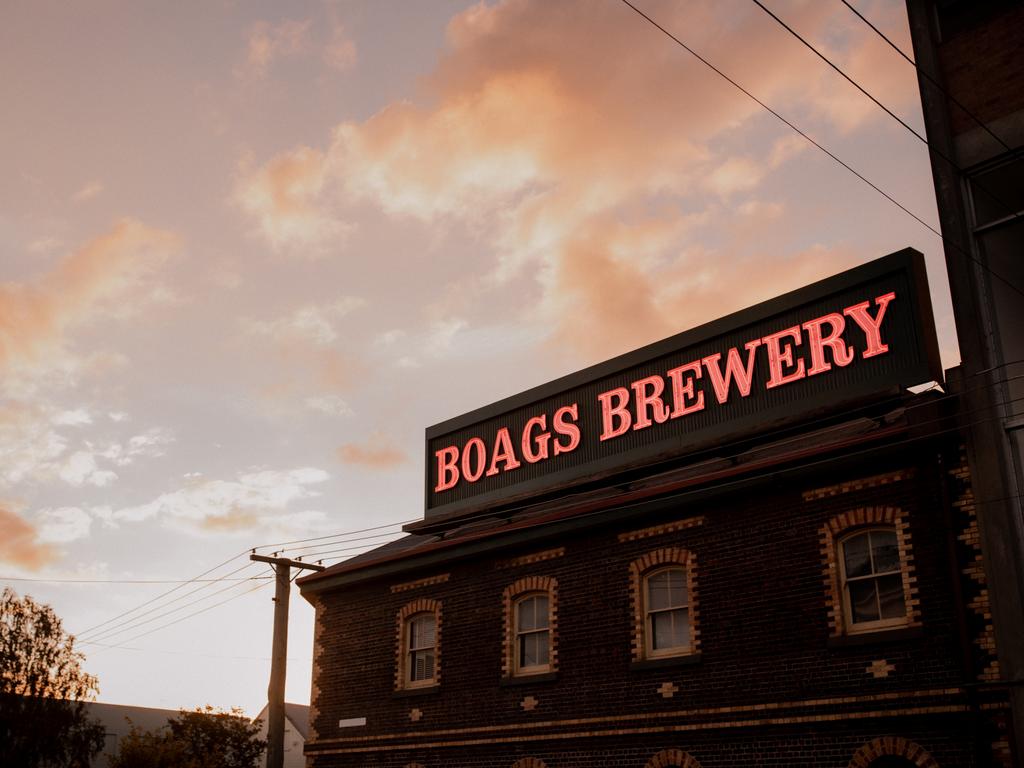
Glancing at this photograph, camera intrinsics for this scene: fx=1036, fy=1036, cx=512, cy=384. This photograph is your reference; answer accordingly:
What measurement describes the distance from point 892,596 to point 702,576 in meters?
3.69

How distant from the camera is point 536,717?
70.6 ft

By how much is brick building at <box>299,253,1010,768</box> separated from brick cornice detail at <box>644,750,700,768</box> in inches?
3.4

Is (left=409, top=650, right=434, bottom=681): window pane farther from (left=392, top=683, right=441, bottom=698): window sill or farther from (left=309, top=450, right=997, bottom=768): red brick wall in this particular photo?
(left=309, top=450, right=997, bottom=768): red brick wall

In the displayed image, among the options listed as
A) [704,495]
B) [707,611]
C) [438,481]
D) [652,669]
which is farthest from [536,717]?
[438,481]

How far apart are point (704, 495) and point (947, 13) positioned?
9.86 metres

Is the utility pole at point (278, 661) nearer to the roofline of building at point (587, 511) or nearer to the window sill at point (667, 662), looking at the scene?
the roofline of building at point (587, 511)

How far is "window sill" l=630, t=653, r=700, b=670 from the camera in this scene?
1912 cm

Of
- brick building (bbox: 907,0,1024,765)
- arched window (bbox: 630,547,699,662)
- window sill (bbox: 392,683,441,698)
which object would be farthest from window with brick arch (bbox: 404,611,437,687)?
brick building (bbox: 907,0,1024,765)

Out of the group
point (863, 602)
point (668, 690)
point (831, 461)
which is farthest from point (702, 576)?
point (831, 461)

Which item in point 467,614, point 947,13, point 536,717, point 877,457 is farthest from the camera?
point 467,614

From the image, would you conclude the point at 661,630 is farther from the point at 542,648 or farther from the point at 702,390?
the point at 702,390

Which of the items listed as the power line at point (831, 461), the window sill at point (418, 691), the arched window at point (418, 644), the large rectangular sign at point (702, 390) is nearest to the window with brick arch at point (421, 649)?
the arched window at point (418, 644)

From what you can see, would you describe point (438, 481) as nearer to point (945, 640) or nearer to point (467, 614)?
point (467, 614)

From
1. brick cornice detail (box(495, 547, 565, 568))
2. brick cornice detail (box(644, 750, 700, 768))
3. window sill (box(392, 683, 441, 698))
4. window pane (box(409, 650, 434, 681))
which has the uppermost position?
brick cornice detail (box(495, 547, 565, 568))
